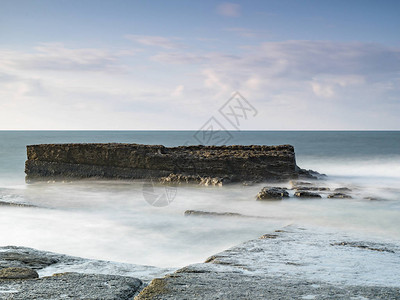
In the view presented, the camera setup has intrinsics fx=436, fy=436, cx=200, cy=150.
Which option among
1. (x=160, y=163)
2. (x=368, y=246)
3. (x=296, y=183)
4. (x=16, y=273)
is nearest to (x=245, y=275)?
(x=16, y=273)

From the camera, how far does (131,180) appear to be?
564 inches

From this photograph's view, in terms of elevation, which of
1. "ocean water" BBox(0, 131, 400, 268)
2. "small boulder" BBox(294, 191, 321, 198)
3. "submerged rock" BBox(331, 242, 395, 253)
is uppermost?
"submerged rock" BBox(331, 242, 395, 253)

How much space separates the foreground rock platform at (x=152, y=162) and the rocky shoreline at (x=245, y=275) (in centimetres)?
915

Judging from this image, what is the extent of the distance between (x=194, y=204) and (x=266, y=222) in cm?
281

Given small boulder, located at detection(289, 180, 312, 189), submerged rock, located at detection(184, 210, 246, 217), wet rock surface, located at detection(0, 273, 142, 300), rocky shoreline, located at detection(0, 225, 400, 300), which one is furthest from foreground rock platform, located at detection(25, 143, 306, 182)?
wet rock surface, located at detection(0, 273, 142, 300)

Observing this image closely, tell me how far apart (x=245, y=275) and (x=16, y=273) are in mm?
1574

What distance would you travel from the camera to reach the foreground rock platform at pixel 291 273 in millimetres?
2539

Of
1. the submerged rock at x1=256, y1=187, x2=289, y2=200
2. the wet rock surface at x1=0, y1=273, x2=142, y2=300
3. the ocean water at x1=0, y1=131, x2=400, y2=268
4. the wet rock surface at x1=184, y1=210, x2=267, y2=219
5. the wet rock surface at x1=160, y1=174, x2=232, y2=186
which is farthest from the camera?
the wet rock surface at x1=160, y1=174, x2=232, y2=186

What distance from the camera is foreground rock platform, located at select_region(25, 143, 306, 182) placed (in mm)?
13719

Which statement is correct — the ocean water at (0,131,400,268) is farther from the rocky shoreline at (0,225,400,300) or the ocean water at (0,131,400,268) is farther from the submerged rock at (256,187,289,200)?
the rocky shoreline at (0,225,400,300)

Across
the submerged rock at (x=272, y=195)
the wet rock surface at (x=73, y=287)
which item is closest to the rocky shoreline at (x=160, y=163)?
the submerged rock at (x=272, y=195)

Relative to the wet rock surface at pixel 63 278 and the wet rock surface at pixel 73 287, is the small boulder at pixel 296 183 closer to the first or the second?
the wet rock surface at pixel 63 278

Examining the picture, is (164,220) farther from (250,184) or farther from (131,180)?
(131,180)

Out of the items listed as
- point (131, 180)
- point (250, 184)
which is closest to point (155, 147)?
point (131, 180)
